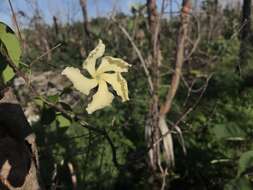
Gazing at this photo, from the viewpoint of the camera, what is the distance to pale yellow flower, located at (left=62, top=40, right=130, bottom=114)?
33.3 inches

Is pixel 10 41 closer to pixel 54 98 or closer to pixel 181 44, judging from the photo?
pixel 54 98

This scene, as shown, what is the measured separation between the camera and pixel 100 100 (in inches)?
33.5

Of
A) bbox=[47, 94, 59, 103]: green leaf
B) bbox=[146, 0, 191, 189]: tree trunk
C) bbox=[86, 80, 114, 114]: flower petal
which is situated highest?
bbox=[86, 80, 114, 114]: flower petal

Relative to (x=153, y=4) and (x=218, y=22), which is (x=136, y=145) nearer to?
(x=153, y=4)

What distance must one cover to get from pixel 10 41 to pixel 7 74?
0.20ft

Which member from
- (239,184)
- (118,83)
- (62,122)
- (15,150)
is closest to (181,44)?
(62,122)

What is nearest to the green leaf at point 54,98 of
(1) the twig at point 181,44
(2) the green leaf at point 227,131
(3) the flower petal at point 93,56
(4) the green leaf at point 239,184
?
(3) the flower petal at point 93,56

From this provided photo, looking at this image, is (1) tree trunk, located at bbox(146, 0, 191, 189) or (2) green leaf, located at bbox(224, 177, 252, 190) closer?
(2) green leaf, located at bbox(224, 177, 252, 190)

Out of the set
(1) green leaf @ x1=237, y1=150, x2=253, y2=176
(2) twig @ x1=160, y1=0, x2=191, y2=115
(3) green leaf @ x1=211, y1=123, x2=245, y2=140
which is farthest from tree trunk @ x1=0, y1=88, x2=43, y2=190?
(2) twig @ x1=160, y1=0, x2=191, y2=115

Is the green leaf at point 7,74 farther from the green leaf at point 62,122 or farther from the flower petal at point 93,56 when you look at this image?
the green leaf at point 62,122

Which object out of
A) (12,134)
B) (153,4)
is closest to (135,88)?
(153,4)

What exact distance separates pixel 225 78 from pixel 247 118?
0.88 metres

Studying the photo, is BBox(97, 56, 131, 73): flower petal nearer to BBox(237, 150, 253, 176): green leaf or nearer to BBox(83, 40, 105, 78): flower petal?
BBox(83, 40, 105, 78): flower petal

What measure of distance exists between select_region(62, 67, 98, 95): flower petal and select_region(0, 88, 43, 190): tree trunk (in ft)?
0.39
